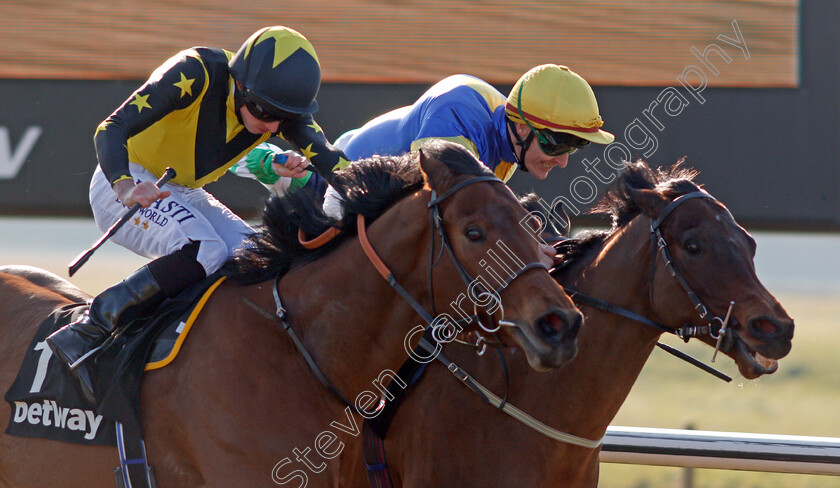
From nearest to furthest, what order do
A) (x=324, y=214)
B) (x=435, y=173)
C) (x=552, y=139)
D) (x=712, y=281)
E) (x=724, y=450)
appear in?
(x=435, y=173)
(x=324, y=214)
(x=712, y=281)
(x=552, y=139)
(x=724, y=450)

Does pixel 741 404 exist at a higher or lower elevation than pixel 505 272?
lower

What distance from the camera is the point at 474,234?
7.16 ft

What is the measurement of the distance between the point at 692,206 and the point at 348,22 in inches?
118

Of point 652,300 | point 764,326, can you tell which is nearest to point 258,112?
point 652,300

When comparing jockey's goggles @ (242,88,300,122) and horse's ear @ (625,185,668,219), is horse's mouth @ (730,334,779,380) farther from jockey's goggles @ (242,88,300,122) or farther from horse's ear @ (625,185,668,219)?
jockey's goggles @ (242,88,300,122)

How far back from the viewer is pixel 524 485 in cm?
273

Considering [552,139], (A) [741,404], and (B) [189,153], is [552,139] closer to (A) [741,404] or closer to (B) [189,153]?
(B) [189,153]

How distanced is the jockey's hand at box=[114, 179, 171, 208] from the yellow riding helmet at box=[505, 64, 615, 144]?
133 cm

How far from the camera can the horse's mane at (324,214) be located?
2436 millimetres

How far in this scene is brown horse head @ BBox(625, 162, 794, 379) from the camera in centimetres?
262

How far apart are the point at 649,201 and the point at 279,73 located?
1229mm

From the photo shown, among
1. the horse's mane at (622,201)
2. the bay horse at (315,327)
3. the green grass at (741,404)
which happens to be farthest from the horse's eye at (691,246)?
the green grass at (741,404)

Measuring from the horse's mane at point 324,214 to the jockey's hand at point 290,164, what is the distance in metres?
0.20

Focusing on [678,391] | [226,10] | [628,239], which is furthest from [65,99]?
[678,391]
